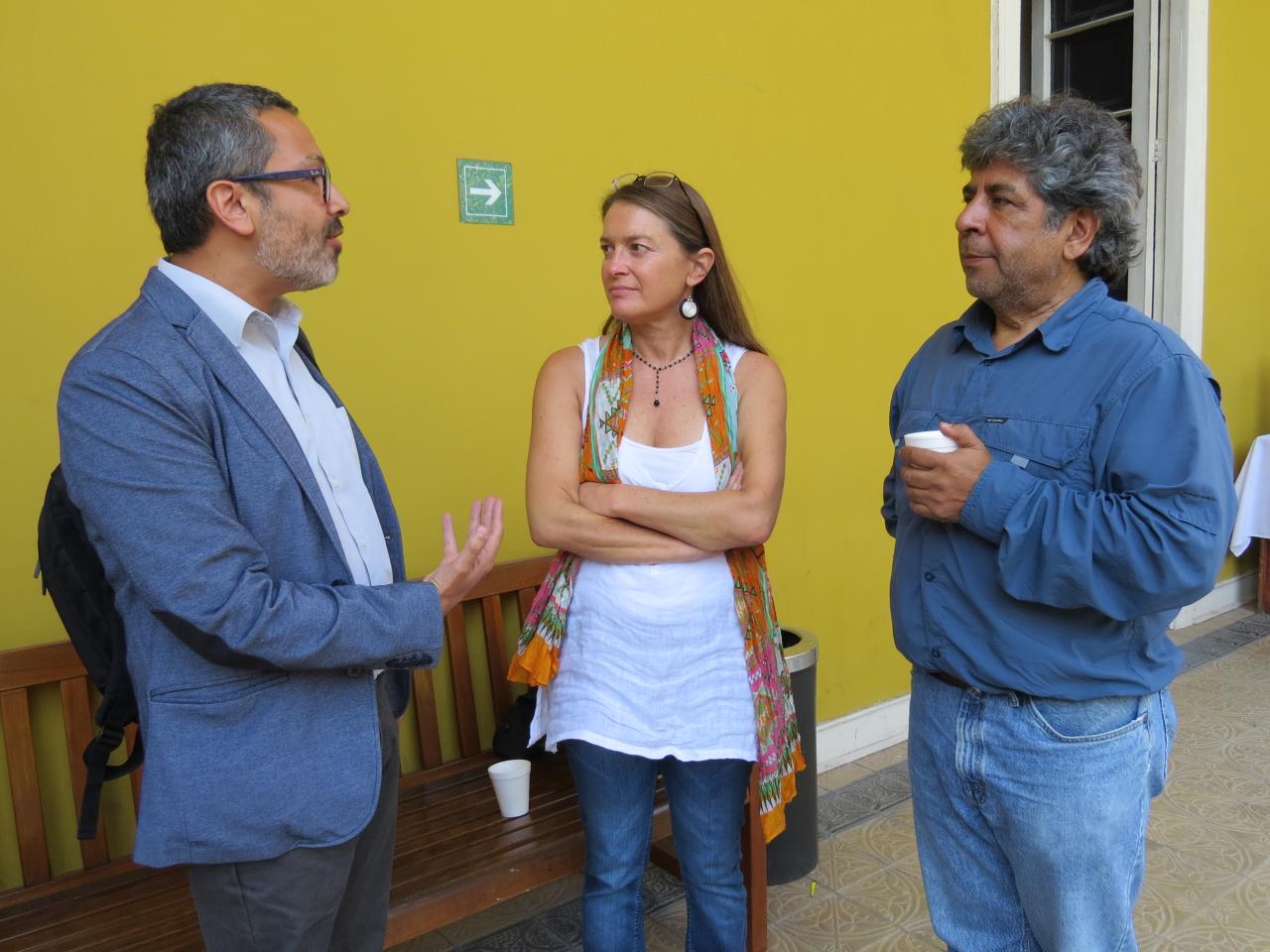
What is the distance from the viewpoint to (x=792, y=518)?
364cm

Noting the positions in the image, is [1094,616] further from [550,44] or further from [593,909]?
[550,44]

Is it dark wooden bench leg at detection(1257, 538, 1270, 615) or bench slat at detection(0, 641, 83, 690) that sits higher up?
bench slat at detection(0, 641, 83, 690)

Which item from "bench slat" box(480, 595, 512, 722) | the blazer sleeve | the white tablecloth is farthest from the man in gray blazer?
the white tablecloth

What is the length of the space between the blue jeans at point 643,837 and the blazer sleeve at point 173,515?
2.59ft

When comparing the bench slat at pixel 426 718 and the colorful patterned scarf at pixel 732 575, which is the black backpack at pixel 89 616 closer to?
the colorful patterned scarf at pixel 732 575

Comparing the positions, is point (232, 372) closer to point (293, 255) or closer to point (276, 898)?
point (293, 255)

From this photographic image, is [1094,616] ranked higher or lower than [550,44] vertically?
lower

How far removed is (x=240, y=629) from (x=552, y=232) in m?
1.91

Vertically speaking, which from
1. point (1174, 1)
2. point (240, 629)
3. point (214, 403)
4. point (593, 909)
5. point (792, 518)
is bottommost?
point (593, 909)

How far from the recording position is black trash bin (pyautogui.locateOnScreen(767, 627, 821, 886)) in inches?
114

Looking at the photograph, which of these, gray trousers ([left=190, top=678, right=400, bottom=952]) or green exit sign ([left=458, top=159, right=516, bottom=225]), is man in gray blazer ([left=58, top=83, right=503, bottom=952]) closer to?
gray trousers ([left=190, top=678, right=400, bottom=952])

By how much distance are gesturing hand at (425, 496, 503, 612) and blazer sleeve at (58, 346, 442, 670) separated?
237 mm

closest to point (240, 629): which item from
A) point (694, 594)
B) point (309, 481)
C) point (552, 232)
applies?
point (309, 481)

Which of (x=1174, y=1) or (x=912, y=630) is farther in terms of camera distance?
(x=1174, y=1)
